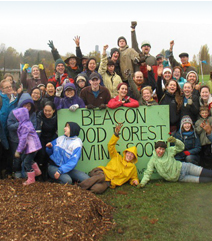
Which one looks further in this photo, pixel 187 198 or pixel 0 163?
pixel 0 163

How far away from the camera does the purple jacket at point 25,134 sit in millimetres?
5336

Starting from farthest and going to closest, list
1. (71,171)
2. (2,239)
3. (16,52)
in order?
(16,52) < (71,171) < (2,239)

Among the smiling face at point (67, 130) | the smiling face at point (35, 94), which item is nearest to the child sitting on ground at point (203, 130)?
the smiling face at point (67, 130)

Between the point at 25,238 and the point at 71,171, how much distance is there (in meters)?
2.30

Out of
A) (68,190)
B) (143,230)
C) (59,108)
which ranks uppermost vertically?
(59,108)

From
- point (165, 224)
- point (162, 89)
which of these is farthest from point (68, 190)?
point (162, 89)

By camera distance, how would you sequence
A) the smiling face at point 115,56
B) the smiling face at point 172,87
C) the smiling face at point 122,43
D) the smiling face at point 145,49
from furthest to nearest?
the smiling face at point 145,49 → the smiling face at point 122,43 → the smiling face at point 115,56 → the smiling face at point 172,87

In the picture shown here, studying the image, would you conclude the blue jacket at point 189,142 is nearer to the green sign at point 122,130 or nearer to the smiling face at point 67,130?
the green sign at point 122,130

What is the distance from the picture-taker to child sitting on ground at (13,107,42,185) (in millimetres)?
5348

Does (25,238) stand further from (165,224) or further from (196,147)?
(196,147)

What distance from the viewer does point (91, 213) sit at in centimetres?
432

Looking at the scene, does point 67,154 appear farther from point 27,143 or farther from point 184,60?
point 184,60

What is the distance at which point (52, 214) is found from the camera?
4078 mm

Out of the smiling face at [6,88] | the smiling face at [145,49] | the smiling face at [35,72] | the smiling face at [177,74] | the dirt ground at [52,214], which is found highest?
the smiling face at [145,49]
